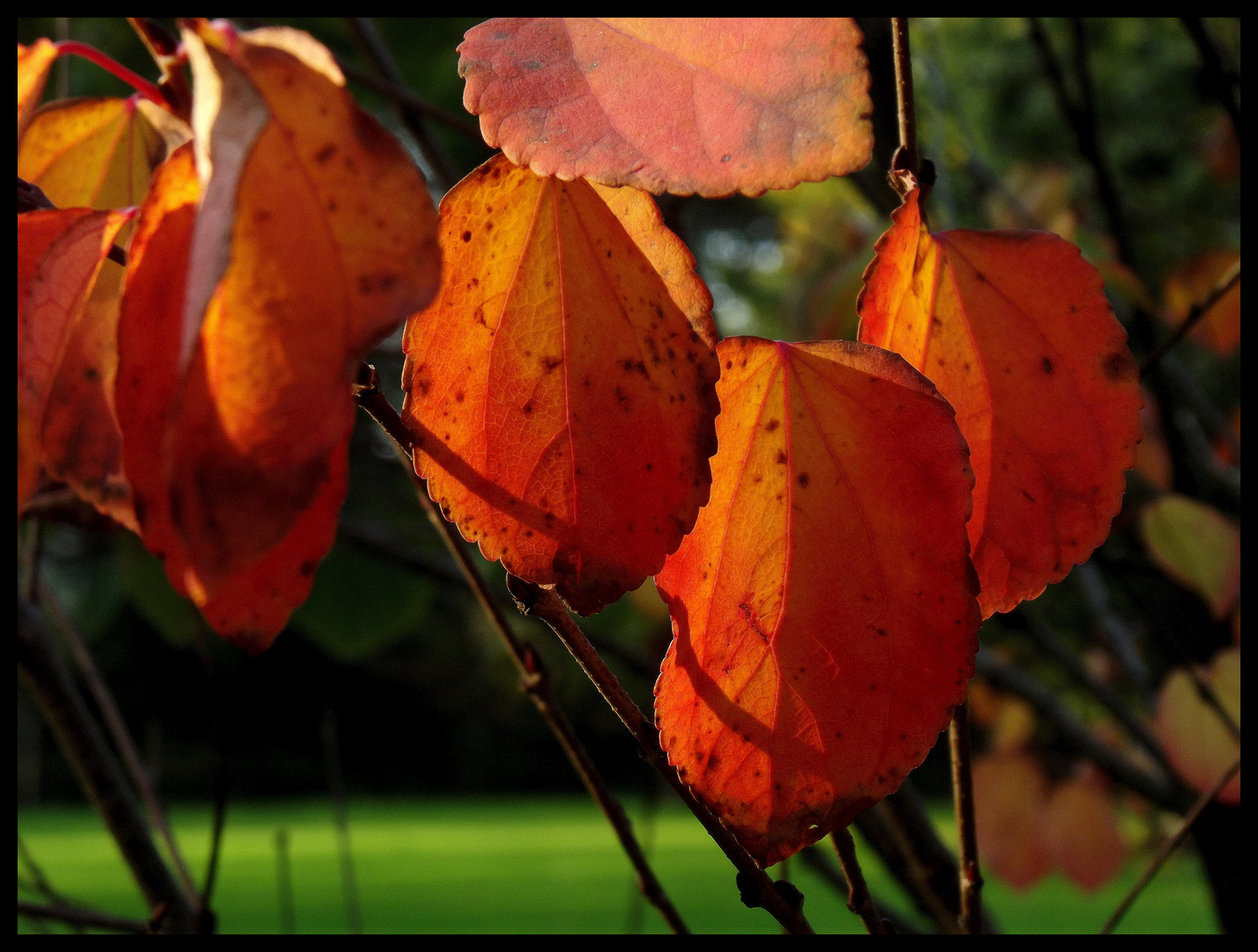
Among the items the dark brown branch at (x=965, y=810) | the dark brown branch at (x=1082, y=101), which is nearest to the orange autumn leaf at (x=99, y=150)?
the dark brown branch at (x=965, y=810)

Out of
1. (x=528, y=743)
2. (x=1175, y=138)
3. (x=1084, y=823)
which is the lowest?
(x=528, y=743)

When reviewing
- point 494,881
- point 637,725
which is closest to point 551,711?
point 637,725

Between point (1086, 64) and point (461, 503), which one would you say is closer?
point (461, 503)

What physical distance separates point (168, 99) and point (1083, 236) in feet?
3.10

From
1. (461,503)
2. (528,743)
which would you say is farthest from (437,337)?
(528,743)

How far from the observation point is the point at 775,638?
23cm

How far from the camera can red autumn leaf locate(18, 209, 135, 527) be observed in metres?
0.21

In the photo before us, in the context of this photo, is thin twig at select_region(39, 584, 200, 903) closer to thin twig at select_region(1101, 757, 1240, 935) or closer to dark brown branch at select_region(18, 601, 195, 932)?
dark brown branch at select_region(18, 601, 195, 932)

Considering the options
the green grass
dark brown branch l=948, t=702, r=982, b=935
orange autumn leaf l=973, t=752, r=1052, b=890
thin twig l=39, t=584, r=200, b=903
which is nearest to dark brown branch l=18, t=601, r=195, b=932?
thin twig l=39, t=584, r=200, b=903

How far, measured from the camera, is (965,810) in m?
0.30

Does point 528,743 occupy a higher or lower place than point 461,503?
lower

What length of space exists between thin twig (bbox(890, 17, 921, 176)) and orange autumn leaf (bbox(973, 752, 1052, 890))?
100cm

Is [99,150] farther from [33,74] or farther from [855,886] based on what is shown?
[855,886]
